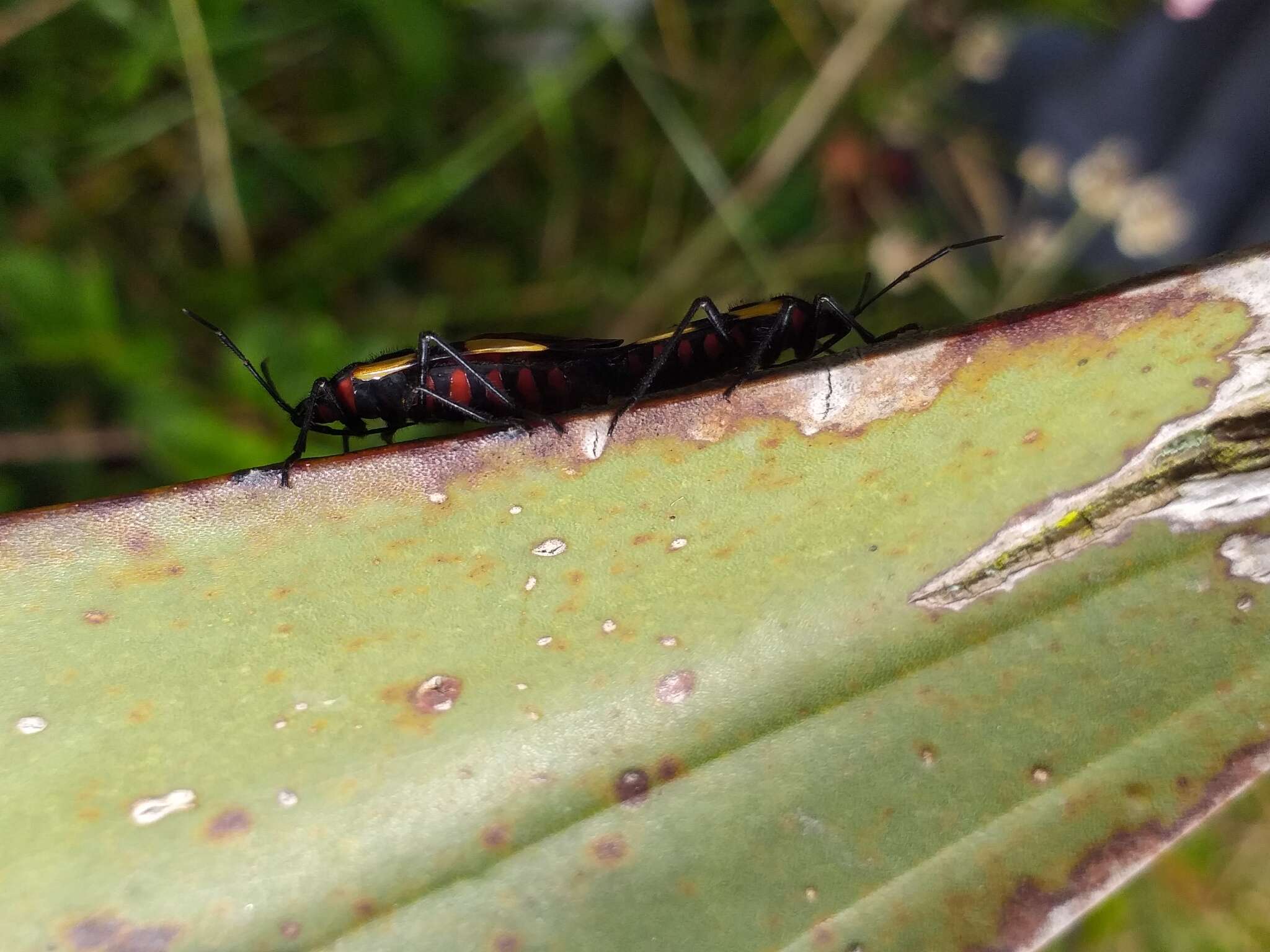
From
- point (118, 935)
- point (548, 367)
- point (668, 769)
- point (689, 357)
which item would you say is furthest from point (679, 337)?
point (118, 935)

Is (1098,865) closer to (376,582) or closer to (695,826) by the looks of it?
(695,826)

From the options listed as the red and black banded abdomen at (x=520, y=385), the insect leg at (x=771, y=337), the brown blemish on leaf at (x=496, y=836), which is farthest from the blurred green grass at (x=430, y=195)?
→ the brown blemish on leaf at (x=496, y=836)

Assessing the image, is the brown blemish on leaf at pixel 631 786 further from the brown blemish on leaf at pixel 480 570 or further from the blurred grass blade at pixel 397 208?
the blurred grass blade at pixel 397 208

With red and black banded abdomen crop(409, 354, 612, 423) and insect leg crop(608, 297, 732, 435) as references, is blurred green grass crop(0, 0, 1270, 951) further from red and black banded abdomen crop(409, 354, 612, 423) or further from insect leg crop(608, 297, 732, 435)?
insect leg crop(608, 297, 732, 435)

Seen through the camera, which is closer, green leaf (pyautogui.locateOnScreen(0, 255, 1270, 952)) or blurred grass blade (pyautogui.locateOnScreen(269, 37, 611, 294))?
green leaf (pyautogui.locateOnScreen(0, 255, 1270, 952))

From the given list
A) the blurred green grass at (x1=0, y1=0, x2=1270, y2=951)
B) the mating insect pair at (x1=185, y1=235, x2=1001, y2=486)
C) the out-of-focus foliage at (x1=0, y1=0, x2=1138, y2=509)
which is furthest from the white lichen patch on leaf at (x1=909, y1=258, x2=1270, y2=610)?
the out-of-focus foliage at (x1=0, y1=0, x2=1138, y2=509)

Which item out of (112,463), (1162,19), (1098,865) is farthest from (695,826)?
(1162,19)
